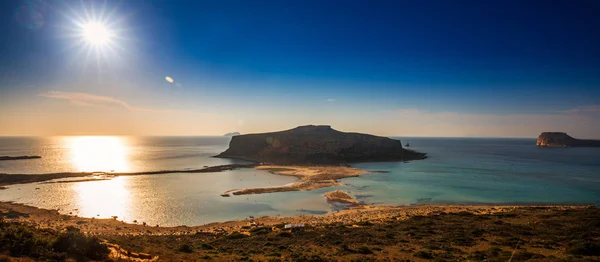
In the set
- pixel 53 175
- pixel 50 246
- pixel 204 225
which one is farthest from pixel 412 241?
pixel 53 175

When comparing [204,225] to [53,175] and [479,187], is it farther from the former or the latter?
[53,175]

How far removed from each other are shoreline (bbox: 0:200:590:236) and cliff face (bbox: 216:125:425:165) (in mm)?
61040

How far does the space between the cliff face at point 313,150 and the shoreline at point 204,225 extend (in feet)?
200

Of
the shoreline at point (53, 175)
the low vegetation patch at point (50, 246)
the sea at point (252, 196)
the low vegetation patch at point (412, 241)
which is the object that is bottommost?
the sea at point (252, 196)

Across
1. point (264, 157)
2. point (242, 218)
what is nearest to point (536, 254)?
point (242, 218)

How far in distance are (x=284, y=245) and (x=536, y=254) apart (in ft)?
54.4

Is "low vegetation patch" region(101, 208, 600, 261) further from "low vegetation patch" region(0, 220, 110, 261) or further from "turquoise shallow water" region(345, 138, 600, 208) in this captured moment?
"turquoise shallow water" region(345, 138, 600, 208)

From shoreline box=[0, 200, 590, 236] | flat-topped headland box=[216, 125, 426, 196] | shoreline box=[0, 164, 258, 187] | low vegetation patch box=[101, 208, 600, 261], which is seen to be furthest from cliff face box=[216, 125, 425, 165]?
low vegetation patch box=[101, 208, 600, 261]

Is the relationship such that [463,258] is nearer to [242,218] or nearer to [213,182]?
[242,218]

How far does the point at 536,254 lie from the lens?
17359 millimetres

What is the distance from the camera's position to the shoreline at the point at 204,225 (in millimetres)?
28797

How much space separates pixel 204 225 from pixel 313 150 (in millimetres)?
77765

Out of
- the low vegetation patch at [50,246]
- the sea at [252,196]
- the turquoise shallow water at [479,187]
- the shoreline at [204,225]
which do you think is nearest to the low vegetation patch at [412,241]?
the shoreline at [204,225]

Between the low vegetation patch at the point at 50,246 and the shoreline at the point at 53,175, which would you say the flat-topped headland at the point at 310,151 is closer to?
the shoreline at the point at 53,175
